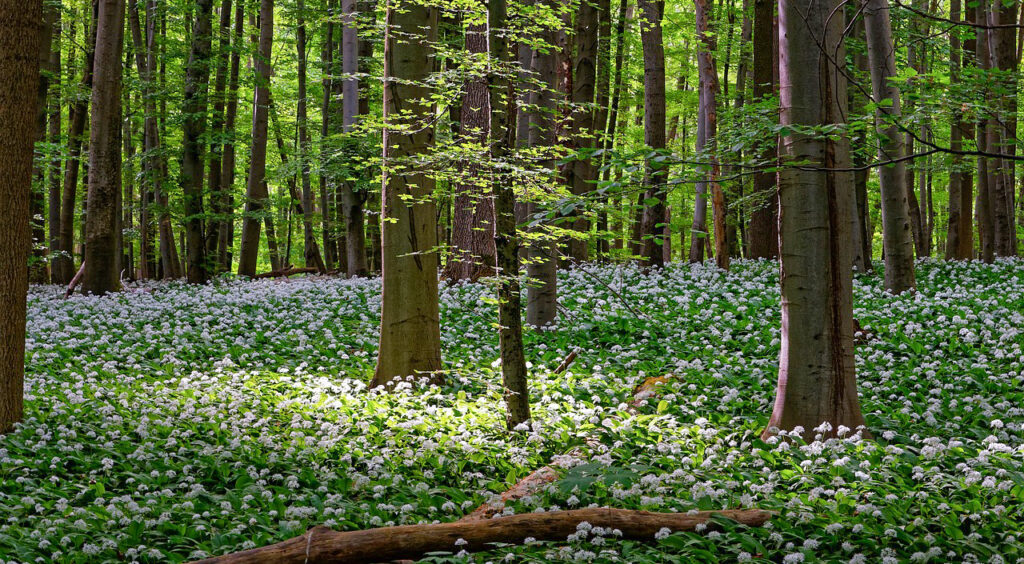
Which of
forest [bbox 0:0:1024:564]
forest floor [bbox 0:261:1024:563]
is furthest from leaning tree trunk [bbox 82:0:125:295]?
forest floor [bbox 0:261:1024:563]

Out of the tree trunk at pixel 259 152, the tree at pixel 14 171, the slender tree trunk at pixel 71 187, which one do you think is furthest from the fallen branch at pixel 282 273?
the tree at pixel 14 171

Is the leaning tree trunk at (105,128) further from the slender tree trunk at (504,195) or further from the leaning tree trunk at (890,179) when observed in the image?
the leaning tree trunk at (890,179)

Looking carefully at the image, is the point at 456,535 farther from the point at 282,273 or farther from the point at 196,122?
the point at 282,273

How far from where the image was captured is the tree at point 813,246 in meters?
5.80

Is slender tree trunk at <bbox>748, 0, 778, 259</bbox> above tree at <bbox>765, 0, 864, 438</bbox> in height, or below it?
above

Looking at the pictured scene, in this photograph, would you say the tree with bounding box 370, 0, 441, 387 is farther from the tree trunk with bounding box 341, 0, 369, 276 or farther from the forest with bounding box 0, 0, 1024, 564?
the tree trunk with bounding box 341, 0, 369, 276

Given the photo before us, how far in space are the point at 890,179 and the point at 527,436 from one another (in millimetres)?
8171

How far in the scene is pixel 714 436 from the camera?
20.3 ft

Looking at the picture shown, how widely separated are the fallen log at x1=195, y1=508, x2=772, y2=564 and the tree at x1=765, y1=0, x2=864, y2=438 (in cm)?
197

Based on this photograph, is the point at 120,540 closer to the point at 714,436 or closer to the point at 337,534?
the point at 337,534

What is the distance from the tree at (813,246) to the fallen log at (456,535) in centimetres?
197

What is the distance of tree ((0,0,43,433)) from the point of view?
6.18 m

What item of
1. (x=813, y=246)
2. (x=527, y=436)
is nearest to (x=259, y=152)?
(x=527, y=436)

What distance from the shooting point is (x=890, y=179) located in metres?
11.0
